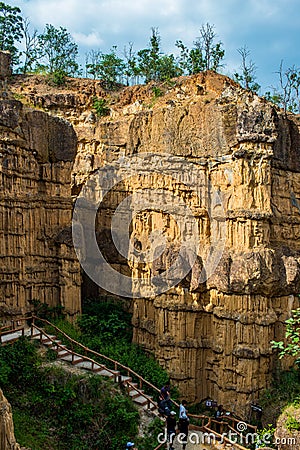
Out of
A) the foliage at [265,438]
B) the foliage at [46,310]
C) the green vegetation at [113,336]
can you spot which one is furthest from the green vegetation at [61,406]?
the foliage at [265,438]

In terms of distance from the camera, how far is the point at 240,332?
16141 mm

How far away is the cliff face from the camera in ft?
53.2

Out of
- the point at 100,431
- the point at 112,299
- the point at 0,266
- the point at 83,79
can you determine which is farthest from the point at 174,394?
the point at 83,79

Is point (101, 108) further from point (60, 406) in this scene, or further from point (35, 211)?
point (60, 406)

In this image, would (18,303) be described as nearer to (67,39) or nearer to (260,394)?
(260,394)

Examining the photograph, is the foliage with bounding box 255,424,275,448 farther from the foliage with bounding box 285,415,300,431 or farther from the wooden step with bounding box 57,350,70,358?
the wooden step with bounding box 57,350,70,358

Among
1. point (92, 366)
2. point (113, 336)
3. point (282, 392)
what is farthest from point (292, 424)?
point (113, 336)

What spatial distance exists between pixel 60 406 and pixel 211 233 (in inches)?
313

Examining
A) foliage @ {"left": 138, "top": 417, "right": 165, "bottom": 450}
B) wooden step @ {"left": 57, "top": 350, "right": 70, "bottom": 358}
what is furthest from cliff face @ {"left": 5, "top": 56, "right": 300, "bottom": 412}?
foliage @ {"left": 138, "top": 417, "right": 165, "bottom": 450}

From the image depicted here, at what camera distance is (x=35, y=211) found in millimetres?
18641

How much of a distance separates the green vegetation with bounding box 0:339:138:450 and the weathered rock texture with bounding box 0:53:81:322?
2.94 metres

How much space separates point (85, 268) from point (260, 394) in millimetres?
9035

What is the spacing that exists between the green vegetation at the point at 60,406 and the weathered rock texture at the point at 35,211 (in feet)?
9.64

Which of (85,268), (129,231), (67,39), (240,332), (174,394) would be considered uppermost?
(67,39)
